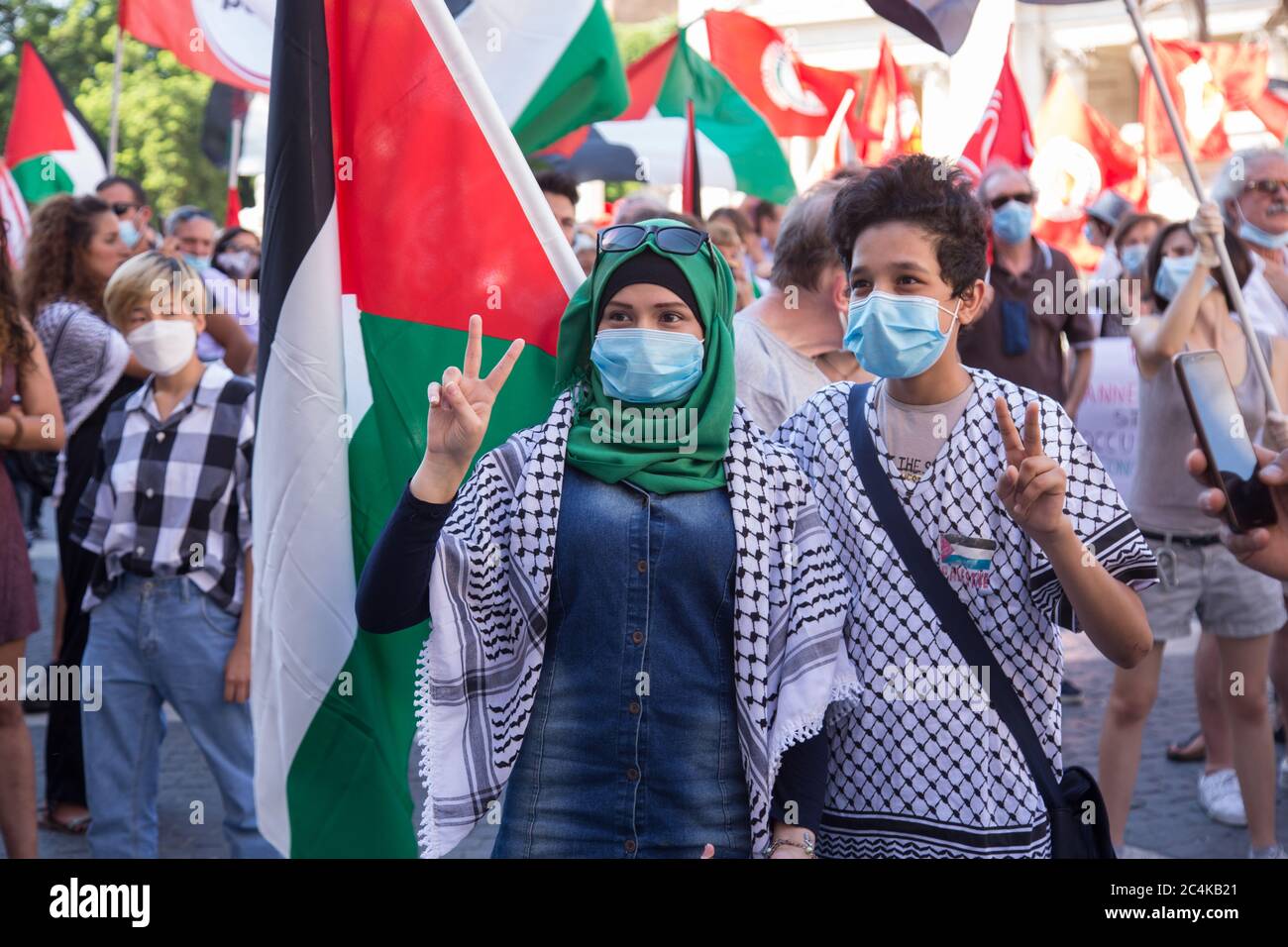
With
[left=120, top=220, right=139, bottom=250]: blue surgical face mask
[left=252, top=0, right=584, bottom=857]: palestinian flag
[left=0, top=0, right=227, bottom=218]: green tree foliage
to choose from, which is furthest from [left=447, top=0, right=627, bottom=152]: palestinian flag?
[left=0, top=0, right=227, bottom=218]: green tree foliage

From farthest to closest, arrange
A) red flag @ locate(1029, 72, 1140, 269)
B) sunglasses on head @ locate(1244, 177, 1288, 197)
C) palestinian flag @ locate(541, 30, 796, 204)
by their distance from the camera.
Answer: red flag @ locate(1029, 72, 1140, 269) → palestinian flag @ locate(541, 30, 796, 204) → sunglasses on head @ locate(1244, 177, 1288, 197)

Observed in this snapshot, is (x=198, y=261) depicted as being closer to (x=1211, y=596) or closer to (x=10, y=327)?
(x=10, y=327)

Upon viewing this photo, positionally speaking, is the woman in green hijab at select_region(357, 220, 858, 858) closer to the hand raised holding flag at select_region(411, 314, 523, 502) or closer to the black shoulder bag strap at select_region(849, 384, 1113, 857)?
the hand raised holding flag at select_region(411, 314, 523, 502)

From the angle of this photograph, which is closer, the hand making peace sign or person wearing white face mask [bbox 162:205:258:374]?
the hand making peace sign

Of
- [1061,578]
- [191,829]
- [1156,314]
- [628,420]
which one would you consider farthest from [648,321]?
[1156,314]

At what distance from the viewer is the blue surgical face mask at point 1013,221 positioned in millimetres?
6887

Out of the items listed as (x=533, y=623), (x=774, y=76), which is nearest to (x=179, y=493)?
(x=533, y=623)

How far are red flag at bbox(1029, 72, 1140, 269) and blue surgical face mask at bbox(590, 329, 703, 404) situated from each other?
1151cm

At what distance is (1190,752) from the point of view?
6316mm

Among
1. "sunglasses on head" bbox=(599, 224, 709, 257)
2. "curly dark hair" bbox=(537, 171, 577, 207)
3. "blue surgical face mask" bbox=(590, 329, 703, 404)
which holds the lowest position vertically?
"blue surgical face mask" bbox=(590, 329, 703, 404)

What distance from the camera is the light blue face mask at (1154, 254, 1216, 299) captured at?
5684 millimetres

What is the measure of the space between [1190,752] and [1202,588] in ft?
4.74

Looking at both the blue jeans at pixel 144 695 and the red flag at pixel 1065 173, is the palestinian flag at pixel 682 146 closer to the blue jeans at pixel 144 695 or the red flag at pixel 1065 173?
the red flag at pixel 1065 173

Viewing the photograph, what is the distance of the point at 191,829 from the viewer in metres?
5.45
